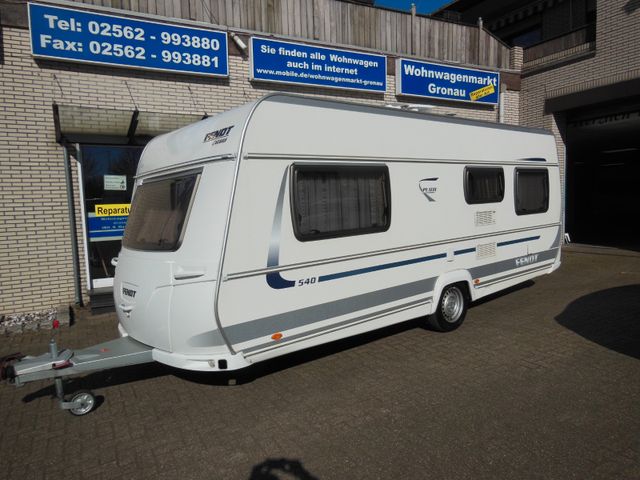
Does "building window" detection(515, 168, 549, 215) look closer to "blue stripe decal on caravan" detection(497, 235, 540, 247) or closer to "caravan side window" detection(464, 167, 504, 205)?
"blue stripe decal on caravan" detection(497, 235, 540, 247)

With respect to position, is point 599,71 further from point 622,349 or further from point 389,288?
point 389,288

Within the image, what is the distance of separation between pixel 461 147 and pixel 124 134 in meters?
5.39

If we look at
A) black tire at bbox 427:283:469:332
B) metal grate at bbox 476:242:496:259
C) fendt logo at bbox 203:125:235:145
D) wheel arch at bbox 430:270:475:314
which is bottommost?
black tire at bbox 427:283:469:332

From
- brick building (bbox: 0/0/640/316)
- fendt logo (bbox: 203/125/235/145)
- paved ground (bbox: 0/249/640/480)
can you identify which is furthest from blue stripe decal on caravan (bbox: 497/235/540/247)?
fendt logo (bbox: 203/125/235/145)

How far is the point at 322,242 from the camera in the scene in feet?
14.8

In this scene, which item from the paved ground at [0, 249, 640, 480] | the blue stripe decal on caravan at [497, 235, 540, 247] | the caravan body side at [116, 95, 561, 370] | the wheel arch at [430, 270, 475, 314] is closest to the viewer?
the paved ground at [0, 249, 640, 480]

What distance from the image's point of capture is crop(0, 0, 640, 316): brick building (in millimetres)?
7195

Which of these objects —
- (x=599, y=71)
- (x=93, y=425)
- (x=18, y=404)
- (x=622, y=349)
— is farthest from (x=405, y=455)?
(x=599, y=71)

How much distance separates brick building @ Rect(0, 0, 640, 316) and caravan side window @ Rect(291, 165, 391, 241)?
72.9 inches

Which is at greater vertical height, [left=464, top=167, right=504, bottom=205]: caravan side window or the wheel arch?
[left=464, top=167, right=504, bottom=205]: caravan side window

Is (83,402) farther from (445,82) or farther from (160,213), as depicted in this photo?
(445,82)

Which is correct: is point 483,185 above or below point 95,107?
below

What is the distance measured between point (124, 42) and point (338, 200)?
5.36 meters

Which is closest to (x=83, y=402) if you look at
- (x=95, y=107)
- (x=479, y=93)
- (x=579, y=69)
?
(x=95, y=107)
